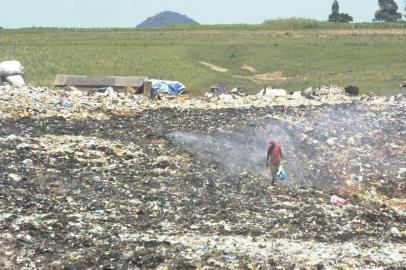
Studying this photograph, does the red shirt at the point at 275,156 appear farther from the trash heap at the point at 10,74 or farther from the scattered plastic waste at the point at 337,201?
the trash heap at the point at 10,74

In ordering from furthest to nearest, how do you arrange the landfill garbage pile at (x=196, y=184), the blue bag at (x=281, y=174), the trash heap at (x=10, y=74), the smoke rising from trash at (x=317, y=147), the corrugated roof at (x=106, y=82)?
the corrugated roof at (x=106, y=82), the trash heap at (x=10, y=74), the smoke rising from trash at (x=317, y=147), the blue bag at (x=281, y=174), the landfill garbage pile at (x=196, y=184)

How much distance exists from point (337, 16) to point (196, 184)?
70.7 metres

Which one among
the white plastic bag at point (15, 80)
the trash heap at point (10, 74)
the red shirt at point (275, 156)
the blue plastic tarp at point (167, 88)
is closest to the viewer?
the red shirt at point (275, 156)

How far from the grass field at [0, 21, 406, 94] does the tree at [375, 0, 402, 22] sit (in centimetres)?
2692

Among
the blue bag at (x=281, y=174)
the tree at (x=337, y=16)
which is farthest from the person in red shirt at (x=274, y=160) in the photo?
the tree at (x=337, y=16)

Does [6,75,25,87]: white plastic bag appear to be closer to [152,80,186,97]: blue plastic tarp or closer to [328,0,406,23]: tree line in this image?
[152,80,186,97]: blue plastic tarp

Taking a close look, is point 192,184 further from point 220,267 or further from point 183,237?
point 220,267

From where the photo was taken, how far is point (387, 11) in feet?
277

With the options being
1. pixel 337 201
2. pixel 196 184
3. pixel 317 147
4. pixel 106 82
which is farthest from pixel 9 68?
pixel 337 201

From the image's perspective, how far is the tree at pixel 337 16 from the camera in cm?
8012

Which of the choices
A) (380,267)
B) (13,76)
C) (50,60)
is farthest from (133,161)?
(50,60)

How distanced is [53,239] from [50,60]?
31564 millimetres

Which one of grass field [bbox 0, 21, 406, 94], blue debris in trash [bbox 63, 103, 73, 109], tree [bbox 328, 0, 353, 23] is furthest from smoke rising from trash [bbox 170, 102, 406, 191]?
tree [bbox 328, 0, 353, 23]

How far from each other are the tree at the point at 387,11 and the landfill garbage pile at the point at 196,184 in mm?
63747
